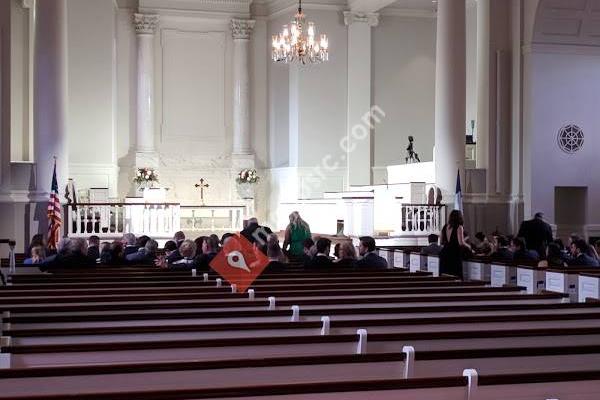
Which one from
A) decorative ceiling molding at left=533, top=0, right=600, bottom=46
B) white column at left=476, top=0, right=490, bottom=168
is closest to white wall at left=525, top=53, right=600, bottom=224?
decorative ceiling molding at left=533, top=0, right=600, bottom=46

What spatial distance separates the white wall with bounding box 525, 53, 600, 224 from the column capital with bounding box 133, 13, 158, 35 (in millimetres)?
10564

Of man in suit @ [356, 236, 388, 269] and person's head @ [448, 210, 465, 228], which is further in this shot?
person's head @ [448, 210, 465, 228]

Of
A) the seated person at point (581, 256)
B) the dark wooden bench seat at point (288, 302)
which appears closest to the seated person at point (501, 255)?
the seated person at point (581, 256)

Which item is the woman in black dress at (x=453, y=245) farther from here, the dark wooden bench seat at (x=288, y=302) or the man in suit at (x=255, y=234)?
the dark wooden bench seat at (x=288, y=302)

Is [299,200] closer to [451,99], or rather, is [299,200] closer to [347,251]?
[451,99]

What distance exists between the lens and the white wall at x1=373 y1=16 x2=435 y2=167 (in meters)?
25.2

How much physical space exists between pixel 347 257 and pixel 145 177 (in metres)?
13.4

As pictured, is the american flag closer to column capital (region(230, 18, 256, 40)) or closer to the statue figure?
the statue figure

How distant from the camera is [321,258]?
1074cm

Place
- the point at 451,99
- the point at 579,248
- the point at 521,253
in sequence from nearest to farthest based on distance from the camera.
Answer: the point at 579,248 < the point at 521,253 < the point at 451,99

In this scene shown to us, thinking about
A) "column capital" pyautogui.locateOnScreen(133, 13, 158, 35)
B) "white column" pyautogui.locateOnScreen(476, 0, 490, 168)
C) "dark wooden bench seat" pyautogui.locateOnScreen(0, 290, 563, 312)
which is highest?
"column capital" pyautogui.locateOnScreen(133, 13, 158, 35)

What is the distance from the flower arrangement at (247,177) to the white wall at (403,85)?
3.37 meters

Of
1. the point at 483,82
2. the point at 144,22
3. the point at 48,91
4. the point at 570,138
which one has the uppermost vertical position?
the point at 144,22

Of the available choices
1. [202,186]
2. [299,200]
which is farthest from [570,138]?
[202,186]
